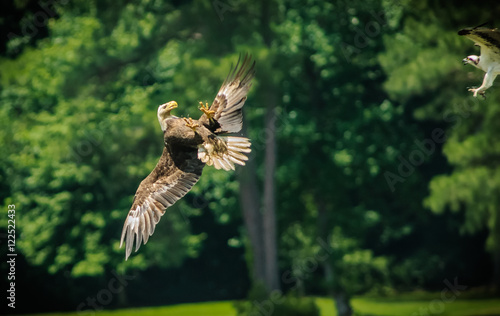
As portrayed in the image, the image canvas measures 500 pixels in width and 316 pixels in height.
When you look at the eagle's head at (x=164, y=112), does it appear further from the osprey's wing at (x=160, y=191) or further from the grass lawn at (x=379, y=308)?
the grass lawn at (x=379, y=308)

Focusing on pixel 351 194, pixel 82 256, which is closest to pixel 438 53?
pixel 351 194

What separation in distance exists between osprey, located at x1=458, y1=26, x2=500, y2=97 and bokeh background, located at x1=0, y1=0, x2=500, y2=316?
32.8 ft

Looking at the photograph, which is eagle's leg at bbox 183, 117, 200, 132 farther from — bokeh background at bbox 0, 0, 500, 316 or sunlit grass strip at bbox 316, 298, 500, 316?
sunlit grass strip at bbox 316, 298, 500, 316

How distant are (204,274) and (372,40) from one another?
691 cm

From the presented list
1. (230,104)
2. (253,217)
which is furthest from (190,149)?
(253,217)

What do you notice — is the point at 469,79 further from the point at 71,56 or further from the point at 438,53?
the point at 71,56

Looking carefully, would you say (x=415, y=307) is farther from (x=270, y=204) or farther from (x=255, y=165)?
(x=255, y=165)

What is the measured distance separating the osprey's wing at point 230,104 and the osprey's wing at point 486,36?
2029 mm

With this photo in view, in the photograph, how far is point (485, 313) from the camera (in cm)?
1609

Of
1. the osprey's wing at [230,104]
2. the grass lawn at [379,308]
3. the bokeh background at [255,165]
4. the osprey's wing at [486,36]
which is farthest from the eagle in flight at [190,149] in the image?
the grass lawn at [379,308]

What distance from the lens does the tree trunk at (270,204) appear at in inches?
672

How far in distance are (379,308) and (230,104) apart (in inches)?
444

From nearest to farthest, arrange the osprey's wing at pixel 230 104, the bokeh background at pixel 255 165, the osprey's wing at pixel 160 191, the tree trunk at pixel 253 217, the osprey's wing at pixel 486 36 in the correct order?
the osprey's wing at pixel 486 36
the osprey's wing at pixel 160 191
the osprey's wing at pixel 230 104
the bokeh background at pixel 255 165
the tree trunk at pixel 253 217

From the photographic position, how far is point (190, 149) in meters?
7.36
